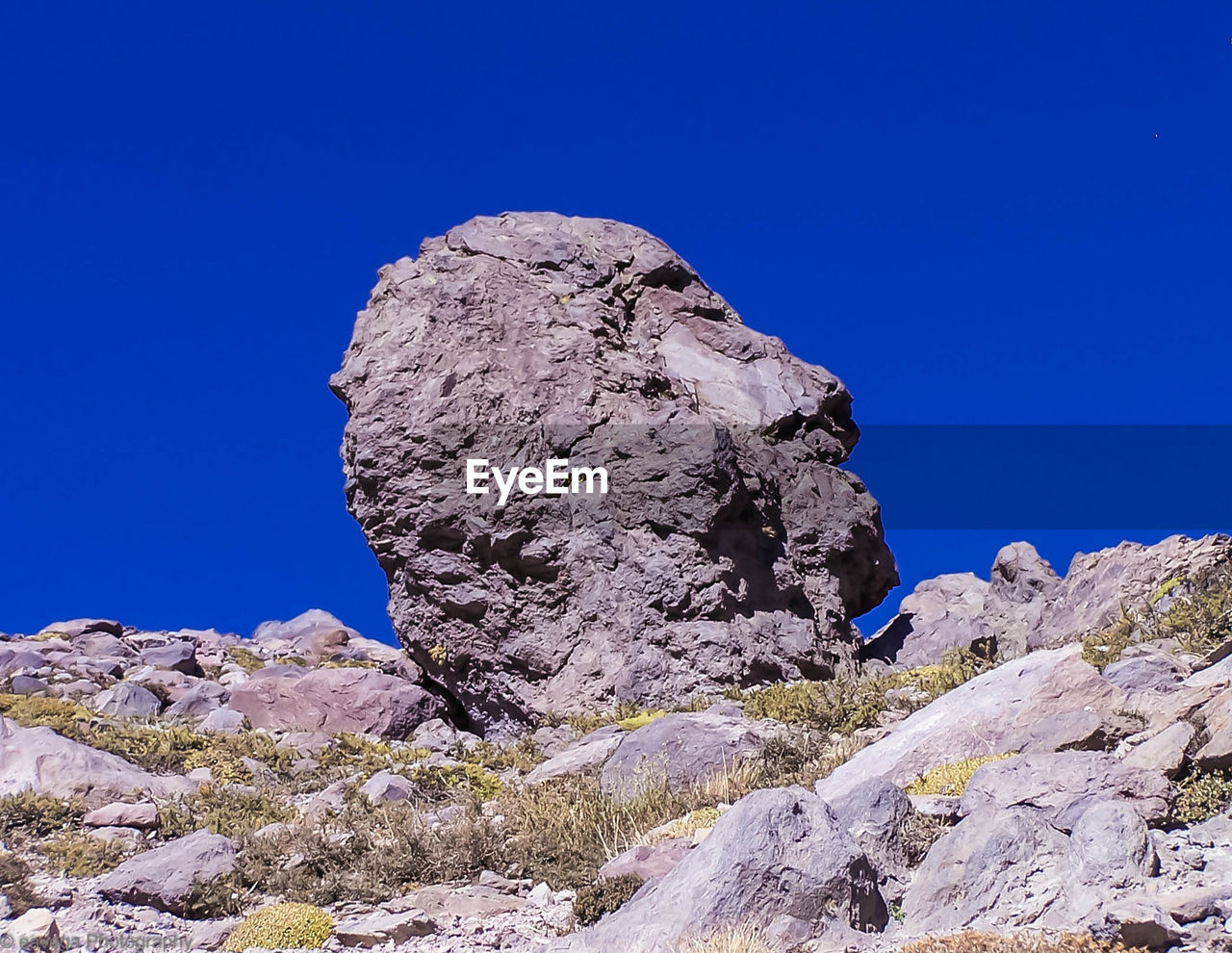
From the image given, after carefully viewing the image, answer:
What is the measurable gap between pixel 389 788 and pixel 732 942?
22.2 ft

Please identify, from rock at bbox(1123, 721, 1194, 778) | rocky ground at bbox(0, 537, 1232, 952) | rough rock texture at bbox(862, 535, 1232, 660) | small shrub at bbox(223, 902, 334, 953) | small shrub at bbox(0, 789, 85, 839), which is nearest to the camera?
rocky ground at bbox(0, 537, 1232, 952)

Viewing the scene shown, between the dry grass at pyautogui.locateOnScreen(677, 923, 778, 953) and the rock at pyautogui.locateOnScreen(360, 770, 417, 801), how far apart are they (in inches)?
247

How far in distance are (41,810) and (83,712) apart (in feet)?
17.9

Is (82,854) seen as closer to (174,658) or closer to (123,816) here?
(123,816)

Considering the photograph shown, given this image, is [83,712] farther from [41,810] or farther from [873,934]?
[873,934]

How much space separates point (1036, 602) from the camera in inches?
877

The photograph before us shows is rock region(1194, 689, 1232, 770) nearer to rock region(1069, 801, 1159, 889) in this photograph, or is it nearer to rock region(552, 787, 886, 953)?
rock region(1069, 801, 1159, 889)

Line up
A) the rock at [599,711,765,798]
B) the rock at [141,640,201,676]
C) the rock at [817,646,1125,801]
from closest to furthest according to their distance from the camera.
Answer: the rock at [817,646,1125,801] → the rock at [599,711,765,798] → the rock at [141,640,201,676]

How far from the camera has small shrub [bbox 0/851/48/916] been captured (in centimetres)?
938

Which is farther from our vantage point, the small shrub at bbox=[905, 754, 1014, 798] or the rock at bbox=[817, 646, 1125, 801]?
the rock at bbox=[817, 646, 1125, 801]

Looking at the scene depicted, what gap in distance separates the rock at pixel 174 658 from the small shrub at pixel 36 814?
10.3 meters

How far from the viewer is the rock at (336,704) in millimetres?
17438

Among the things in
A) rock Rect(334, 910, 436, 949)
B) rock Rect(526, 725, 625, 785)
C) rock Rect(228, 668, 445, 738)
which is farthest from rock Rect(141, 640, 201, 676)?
rock Rect(334, 910, 436, 949)

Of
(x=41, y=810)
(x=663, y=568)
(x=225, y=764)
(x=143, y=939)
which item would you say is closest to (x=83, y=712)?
(x=225, y=764)
